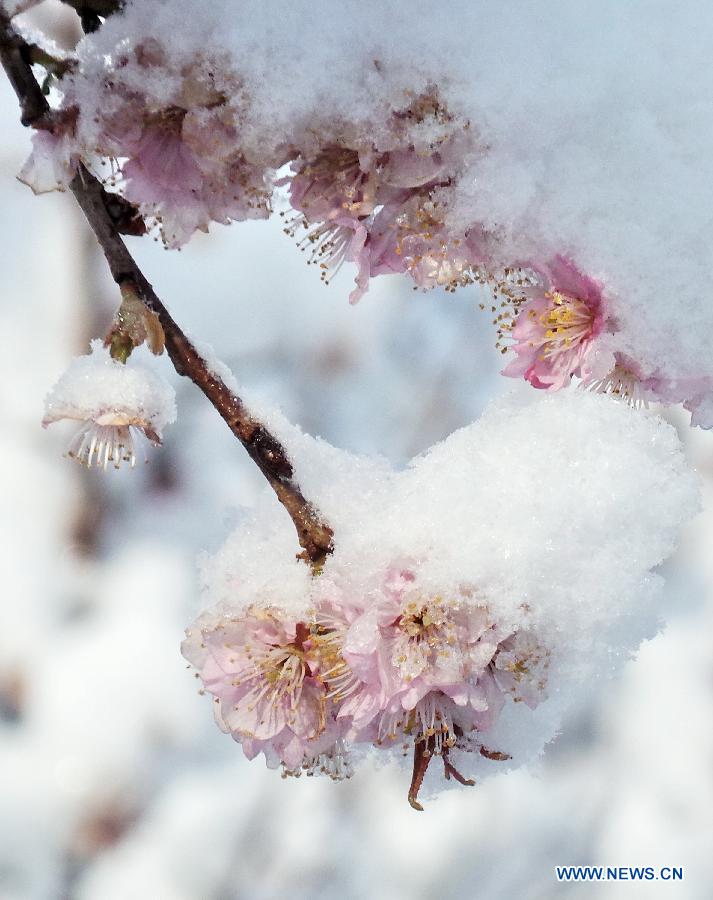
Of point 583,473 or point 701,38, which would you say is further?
point 583,473

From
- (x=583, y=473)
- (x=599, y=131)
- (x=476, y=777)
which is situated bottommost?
(x=476, y=777)

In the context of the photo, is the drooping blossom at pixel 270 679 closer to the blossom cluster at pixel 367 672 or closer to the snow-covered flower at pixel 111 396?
the blossom cluster at pixel 367 672

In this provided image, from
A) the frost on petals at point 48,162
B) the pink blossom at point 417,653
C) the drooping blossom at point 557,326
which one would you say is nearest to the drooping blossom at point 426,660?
the pink blossom at point 417,653

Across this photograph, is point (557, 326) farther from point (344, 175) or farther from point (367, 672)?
point (367, 672)

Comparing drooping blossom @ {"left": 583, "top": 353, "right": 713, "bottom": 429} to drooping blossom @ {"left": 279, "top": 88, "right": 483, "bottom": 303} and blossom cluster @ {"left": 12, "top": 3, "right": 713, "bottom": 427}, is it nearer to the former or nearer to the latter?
blossom cluster @ {"left": 12, "top": 3, "right": 713, "bottom": 427}

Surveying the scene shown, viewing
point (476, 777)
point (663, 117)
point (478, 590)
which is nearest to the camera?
point (663, 117)

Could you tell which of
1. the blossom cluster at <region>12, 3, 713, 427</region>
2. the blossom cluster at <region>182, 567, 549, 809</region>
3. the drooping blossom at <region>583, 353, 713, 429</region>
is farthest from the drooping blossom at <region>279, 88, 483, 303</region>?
the blossom cluster at <region>182, 567, 549, 809</region>

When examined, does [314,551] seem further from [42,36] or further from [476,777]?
[42,36]

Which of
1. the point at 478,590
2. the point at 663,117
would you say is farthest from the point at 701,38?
the point at 478,590
